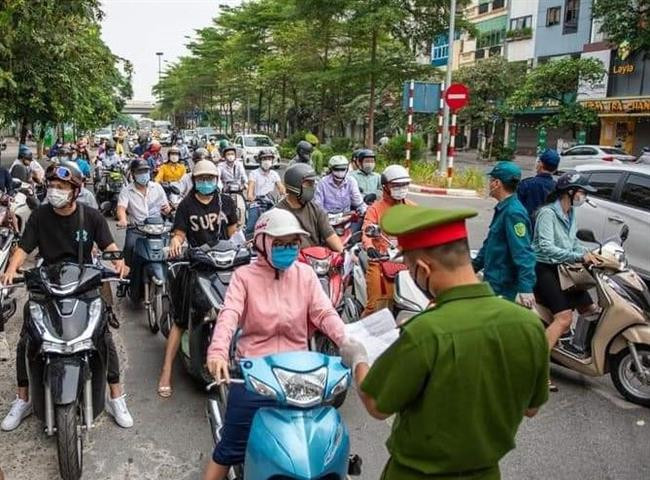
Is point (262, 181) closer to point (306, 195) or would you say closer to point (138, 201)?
point (138, 201)

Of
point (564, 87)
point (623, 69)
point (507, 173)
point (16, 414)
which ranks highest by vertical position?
point (623, 69)

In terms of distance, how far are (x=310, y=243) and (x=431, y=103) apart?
14.8 meters

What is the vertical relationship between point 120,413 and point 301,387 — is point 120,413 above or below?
below

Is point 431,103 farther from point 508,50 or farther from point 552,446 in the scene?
point 508,50

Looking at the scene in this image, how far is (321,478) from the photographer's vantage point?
247 centimetres

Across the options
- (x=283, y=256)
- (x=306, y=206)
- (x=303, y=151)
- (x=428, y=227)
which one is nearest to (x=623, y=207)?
(x=303, y=151)

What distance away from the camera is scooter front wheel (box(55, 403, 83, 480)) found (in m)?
3.37

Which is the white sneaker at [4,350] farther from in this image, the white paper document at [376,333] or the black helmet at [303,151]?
the black helmet at [303,151]

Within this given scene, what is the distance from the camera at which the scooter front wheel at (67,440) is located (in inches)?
132

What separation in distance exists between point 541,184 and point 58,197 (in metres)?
4.23

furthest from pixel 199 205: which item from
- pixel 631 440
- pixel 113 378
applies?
pixel 631 440

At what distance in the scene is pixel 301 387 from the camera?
252 centimetres

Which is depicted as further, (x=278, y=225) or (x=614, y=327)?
(x=614, y=327)

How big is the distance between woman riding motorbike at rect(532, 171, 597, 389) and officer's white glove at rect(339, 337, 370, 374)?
292 centimetres
